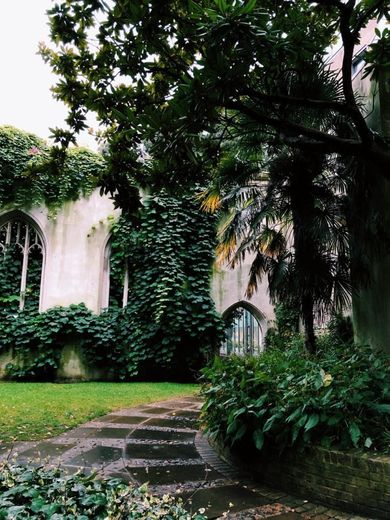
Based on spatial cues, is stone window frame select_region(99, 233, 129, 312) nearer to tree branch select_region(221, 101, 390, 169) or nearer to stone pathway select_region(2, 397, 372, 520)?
stone pathway select_region(2, 397, 372, 520)

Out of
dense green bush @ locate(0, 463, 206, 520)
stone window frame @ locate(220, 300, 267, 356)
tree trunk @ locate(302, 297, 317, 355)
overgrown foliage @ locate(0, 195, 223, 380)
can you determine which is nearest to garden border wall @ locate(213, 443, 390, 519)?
dense green bush @ locate(0, 463, 206, 520)

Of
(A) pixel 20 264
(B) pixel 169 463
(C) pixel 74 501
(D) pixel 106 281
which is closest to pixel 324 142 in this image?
(B) pixel 169 463

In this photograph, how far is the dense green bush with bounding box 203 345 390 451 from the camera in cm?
285

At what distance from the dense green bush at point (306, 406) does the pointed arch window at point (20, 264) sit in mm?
8258

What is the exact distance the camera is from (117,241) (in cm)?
1126

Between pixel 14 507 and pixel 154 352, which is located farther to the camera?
pixel 154 352

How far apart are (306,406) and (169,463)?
1475 millimetres

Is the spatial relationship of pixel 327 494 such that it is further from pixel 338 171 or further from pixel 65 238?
pixel 65 238

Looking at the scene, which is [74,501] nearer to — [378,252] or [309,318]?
[378,252]

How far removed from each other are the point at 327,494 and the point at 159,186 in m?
3.30

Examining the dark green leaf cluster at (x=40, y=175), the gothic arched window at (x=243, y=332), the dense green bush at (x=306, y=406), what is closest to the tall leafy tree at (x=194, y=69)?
the dense green bush at (x=306, y=406)

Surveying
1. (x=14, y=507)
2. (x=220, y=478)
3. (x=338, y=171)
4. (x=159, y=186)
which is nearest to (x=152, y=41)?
(x=159, y=186)

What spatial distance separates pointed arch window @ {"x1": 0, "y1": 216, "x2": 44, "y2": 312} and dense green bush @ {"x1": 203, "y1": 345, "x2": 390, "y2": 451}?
8.26 m

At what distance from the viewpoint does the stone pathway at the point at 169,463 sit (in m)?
2.63
